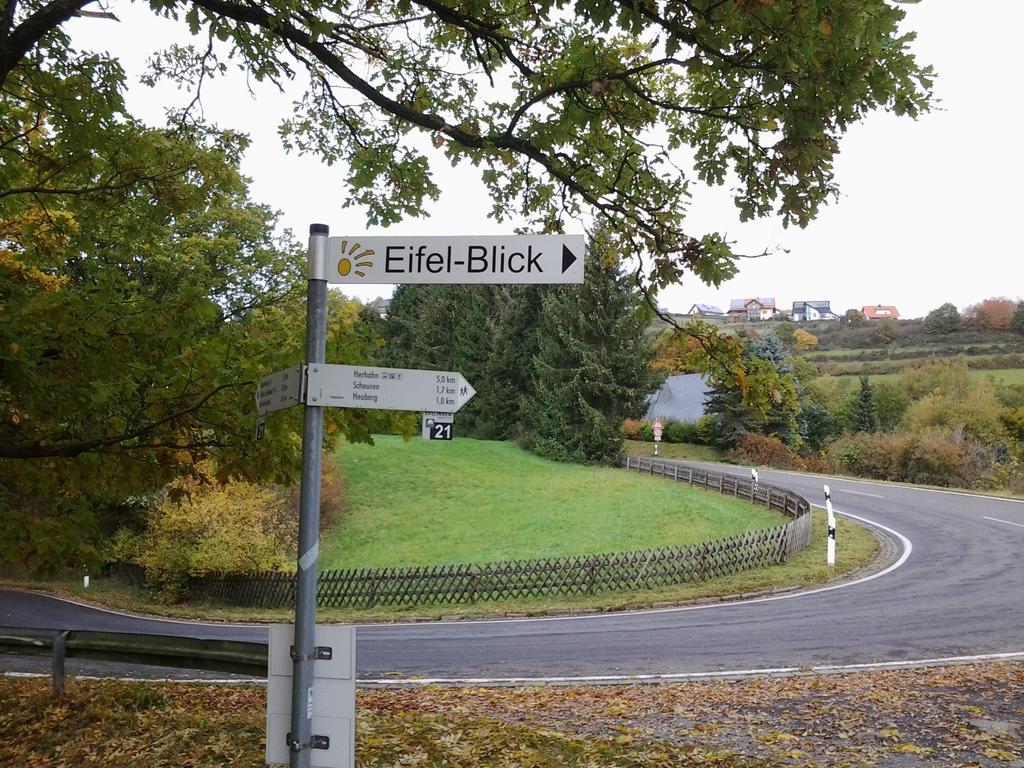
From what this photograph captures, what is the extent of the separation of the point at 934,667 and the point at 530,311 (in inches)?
1593

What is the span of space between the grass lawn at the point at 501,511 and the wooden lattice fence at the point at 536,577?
12.7 ft

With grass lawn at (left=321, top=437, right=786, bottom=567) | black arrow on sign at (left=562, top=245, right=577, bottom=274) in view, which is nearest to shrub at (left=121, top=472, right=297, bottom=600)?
grass lawn at (left=321, top=437, right=786, bottom=567)

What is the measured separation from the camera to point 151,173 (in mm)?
7887

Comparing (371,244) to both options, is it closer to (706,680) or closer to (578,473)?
(706,680)

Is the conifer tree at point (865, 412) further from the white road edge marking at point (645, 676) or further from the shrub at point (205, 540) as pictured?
the white road edge marking at point (645, 676)

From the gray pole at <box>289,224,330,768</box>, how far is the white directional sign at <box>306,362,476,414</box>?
61mm

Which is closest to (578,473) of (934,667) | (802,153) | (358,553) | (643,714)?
(358,553)

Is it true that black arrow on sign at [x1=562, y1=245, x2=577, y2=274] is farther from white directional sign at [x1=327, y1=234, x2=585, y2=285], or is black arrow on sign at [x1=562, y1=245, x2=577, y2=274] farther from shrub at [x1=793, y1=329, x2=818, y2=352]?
shrub at [x1=793, y1=329, x2=818, y2=352]

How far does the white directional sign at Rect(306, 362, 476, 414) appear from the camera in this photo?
11.2ft

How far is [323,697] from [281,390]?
4.15ft

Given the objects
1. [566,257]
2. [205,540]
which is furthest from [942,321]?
[566,257]

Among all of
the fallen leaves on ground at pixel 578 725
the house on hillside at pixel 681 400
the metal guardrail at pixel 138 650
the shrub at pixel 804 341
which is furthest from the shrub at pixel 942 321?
the metal guardrail at pixel 138 650

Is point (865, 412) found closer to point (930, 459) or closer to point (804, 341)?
point (930, 459)

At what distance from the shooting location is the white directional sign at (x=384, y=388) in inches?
135
